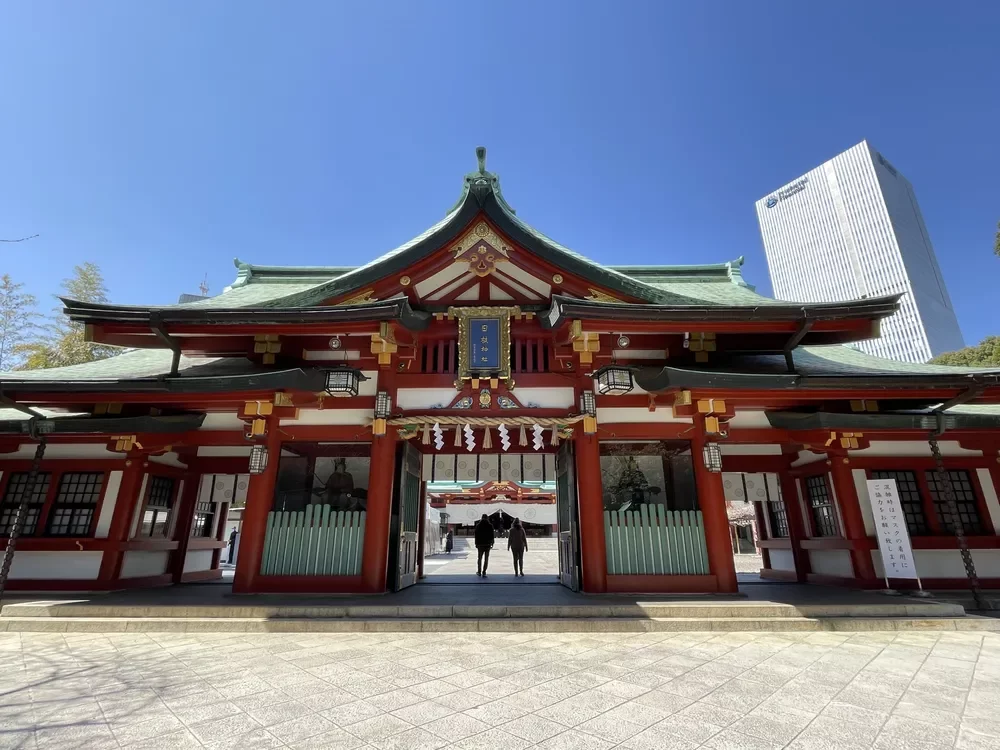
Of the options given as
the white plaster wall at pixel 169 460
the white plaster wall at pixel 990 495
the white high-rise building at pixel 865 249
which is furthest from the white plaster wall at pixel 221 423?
the white high-rise building at pixel 865 249

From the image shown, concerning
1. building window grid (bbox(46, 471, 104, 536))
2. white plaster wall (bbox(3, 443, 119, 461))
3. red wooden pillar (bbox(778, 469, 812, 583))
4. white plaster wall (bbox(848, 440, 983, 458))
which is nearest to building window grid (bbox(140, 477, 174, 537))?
building window grid (bbox(46, 471, 104, 536))

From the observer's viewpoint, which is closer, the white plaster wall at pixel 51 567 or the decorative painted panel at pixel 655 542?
the decorative painted panel at pixel 655 542

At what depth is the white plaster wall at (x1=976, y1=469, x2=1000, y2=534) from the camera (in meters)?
10.6

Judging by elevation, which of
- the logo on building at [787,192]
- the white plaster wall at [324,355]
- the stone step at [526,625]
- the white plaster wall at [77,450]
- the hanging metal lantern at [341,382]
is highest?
the logo on building at [787,192]

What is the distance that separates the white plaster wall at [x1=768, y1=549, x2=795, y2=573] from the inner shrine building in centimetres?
53

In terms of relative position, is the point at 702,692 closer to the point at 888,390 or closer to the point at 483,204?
the point at 888,390

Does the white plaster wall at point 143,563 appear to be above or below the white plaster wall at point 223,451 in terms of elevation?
below

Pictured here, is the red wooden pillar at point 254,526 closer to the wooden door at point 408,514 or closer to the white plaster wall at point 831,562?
the wooden door at point 408,514

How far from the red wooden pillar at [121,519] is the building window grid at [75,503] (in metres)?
0.67

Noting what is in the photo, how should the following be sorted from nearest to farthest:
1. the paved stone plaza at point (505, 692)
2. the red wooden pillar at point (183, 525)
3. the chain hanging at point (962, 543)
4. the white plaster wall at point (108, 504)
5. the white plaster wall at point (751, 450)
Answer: the paved stone plaza at point (505, 692), the chain hanging at point (962, 543), the white plaster wall at point (108, 504), the white plaster wall at point (751, 450), the red wooden pillar at point (183, 525)

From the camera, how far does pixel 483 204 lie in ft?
34.8

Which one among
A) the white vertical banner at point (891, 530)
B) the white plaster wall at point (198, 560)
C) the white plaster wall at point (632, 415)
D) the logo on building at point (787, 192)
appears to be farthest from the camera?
the logo on building at point (787, 192)

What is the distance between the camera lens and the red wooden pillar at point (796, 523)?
40.2ft

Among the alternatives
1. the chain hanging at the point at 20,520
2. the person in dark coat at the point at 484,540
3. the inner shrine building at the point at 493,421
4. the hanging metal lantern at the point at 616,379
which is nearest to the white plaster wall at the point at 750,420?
the inner shrine building at the point at 493,421
